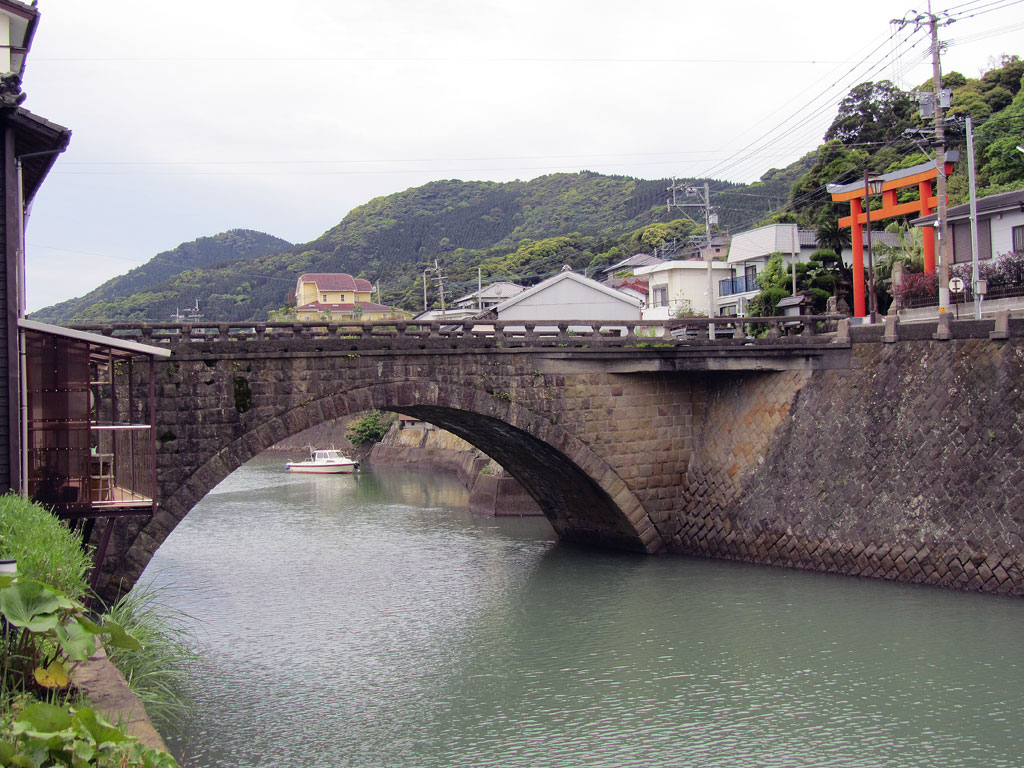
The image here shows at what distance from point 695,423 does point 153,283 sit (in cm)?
8167

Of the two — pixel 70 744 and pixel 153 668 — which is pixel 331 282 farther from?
pixel 70 744

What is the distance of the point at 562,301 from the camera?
38469mm

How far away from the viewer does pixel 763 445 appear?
22.8 meters

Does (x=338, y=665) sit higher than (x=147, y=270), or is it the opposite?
(x=147, y=270)

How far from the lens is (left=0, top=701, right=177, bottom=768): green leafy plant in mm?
5141

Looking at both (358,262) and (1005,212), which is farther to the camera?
(358,262)

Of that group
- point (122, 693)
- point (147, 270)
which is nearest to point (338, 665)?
point (122, 693)

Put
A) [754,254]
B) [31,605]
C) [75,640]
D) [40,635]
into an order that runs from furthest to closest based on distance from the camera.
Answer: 1. [754,254]
2. [40,635]
3. [75,640]
4. [31,605]

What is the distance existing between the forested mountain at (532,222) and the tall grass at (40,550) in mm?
33933

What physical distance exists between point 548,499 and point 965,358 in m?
12.2

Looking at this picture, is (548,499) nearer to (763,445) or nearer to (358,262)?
(763,445)

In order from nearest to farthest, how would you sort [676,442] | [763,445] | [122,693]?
[122,693]
[763,445]
[676,442]

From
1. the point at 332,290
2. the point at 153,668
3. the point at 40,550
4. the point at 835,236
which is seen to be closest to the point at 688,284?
the point at 835,236

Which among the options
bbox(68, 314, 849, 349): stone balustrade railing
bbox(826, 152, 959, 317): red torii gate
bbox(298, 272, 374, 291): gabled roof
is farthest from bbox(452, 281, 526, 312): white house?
bbox(68, 314, 849, 349): stone balustrade railing
